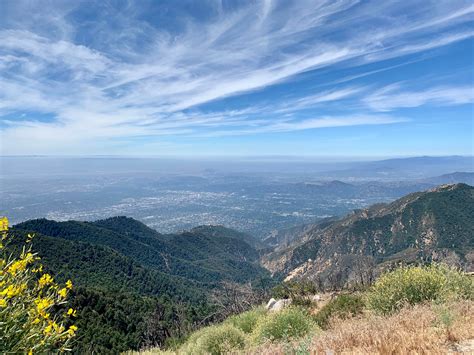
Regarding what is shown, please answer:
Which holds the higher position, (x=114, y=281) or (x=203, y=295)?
(x=114, y=281)

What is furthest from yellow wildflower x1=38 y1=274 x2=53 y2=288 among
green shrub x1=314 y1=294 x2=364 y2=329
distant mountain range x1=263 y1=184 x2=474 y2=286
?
distant mountain range x1=263 y1=184 x2=474 y2=286

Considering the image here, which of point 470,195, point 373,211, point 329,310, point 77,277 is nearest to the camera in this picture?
point 329,310

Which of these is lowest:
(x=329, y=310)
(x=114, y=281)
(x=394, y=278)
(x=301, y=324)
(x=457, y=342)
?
(x=114, y=281)

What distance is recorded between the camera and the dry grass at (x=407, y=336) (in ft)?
13.0

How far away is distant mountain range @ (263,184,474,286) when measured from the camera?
369ft

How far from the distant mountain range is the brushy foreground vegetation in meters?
98.4

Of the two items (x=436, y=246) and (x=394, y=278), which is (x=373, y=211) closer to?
(x=436, y=246)

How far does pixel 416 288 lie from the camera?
26.0 feet

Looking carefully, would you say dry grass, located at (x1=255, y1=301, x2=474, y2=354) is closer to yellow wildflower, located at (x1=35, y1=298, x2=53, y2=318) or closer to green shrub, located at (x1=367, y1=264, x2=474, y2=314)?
green shrub, located at (x1=367, y1=264, x2=474, y2=314)

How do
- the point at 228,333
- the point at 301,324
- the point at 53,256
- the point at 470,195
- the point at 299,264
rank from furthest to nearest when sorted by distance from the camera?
the point at 299,264
the point at 470,195
the point at 53,256
the point at 228,333
the point at 301,324

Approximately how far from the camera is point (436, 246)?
105812 millimetres

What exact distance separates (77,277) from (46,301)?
85298 millimetres

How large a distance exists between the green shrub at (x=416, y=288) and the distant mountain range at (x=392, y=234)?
98448 mm

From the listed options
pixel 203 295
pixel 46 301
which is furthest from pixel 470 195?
pixel 46 301
